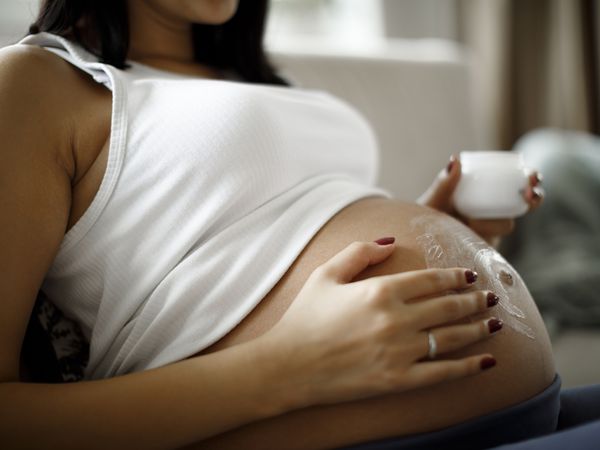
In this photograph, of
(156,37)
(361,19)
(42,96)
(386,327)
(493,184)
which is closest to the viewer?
(386,327)

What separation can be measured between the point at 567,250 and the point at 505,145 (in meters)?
1.14

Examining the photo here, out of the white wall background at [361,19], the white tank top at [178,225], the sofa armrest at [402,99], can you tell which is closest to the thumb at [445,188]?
the white tank top at [178,225]

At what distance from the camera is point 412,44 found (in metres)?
2.64

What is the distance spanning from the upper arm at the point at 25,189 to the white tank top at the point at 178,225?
0.05 metres

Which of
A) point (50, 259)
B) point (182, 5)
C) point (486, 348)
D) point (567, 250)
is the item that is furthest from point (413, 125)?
point (50, 259)

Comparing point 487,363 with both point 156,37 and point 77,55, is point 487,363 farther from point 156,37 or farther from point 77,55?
point 156,37

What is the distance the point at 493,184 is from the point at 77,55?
58 centimetres

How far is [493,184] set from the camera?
93cm

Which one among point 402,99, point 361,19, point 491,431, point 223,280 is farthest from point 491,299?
point 361,19

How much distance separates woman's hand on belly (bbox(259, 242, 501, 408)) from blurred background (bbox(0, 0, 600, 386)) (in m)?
→ 0.76

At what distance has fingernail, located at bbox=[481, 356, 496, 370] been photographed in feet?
2.08

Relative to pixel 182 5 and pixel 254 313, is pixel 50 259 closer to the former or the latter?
pixel 254 313

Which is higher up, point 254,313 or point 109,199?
point 109,199

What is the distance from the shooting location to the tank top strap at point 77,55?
2.44ft
